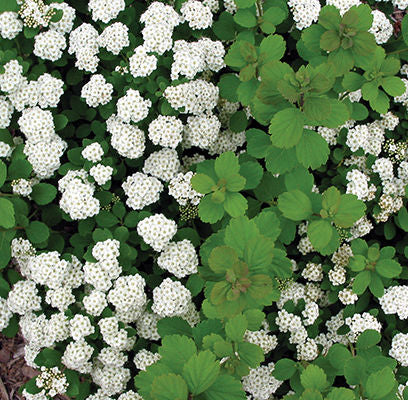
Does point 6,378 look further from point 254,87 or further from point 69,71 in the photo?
point 254,87

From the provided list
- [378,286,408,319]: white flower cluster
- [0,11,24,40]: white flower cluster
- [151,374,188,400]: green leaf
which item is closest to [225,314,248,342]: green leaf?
[151,374,188,400]: green leaf

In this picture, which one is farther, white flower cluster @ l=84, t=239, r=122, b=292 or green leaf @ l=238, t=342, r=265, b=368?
white flower cluster @ l=84, t=239, r=122, b=292

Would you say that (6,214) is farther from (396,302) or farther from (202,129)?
(396,302)

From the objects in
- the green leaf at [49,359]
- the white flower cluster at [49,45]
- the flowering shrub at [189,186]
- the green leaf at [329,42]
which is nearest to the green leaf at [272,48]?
the flowering shrub at [189,186]

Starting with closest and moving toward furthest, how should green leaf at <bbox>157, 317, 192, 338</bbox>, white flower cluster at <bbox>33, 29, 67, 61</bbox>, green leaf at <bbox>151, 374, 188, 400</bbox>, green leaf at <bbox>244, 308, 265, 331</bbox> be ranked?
green leaf at <bbox>151, 374, 188, 400</bbox> → green leaf at <bbox>244, 308, 265, 331</bbox> → green leaf at <bbox>157, 317, 192, 338</bbox> → white flower cluster at <bbox>33, 29, 67, 61</bbox>

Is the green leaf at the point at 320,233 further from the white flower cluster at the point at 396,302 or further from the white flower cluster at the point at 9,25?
the white flower cluster at the point at 9,25

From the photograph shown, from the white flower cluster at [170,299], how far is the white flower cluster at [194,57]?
136 cm

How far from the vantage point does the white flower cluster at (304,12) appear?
3504 millimetres

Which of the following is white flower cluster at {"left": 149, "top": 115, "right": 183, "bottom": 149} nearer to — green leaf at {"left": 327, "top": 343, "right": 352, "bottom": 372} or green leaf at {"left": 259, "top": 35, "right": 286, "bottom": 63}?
green leaf at {"left": 259, "top": 35, "right": 286, "bottom": 63}

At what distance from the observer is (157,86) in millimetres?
3266

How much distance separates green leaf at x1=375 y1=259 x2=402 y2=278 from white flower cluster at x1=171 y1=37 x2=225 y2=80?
174cm

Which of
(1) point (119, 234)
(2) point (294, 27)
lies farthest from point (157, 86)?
(2) point (294, 27)

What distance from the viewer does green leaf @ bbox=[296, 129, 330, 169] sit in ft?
9.12

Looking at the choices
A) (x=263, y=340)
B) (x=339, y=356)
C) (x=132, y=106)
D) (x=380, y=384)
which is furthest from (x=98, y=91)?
(x=380, y=384)
